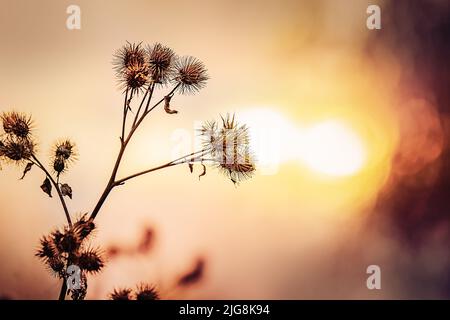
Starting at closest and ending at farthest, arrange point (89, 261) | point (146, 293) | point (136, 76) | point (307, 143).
Result: point (89, 261)
point (136, 76)
point (146, 293)
point (307, 143)

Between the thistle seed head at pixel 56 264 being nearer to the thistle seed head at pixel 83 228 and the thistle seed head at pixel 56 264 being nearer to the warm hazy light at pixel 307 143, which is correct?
the thistle seed head at pixel 83 228

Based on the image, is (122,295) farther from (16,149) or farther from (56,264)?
(16,149)

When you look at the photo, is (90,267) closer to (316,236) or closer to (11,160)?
(11,160)

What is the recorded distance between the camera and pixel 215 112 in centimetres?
298

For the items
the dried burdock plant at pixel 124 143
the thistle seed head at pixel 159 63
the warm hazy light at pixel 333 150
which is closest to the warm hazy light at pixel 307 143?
the warm hazy light at pixel 333 150

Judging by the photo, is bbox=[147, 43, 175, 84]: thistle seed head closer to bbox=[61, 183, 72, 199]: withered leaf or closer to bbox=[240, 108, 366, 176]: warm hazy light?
bbox=[240, 108, 366, 176]: warm hazy light

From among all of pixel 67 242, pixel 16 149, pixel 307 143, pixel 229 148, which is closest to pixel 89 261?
pixel 67 242

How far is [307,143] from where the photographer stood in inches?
118

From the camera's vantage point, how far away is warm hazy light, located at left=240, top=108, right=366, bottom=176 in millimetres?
2959

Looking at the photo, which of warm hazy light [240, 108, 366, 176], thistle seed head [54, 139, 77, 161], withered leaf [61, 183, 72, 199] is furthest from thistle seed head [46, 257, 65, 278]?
warm hazy light [240, 108, 366, 176]
